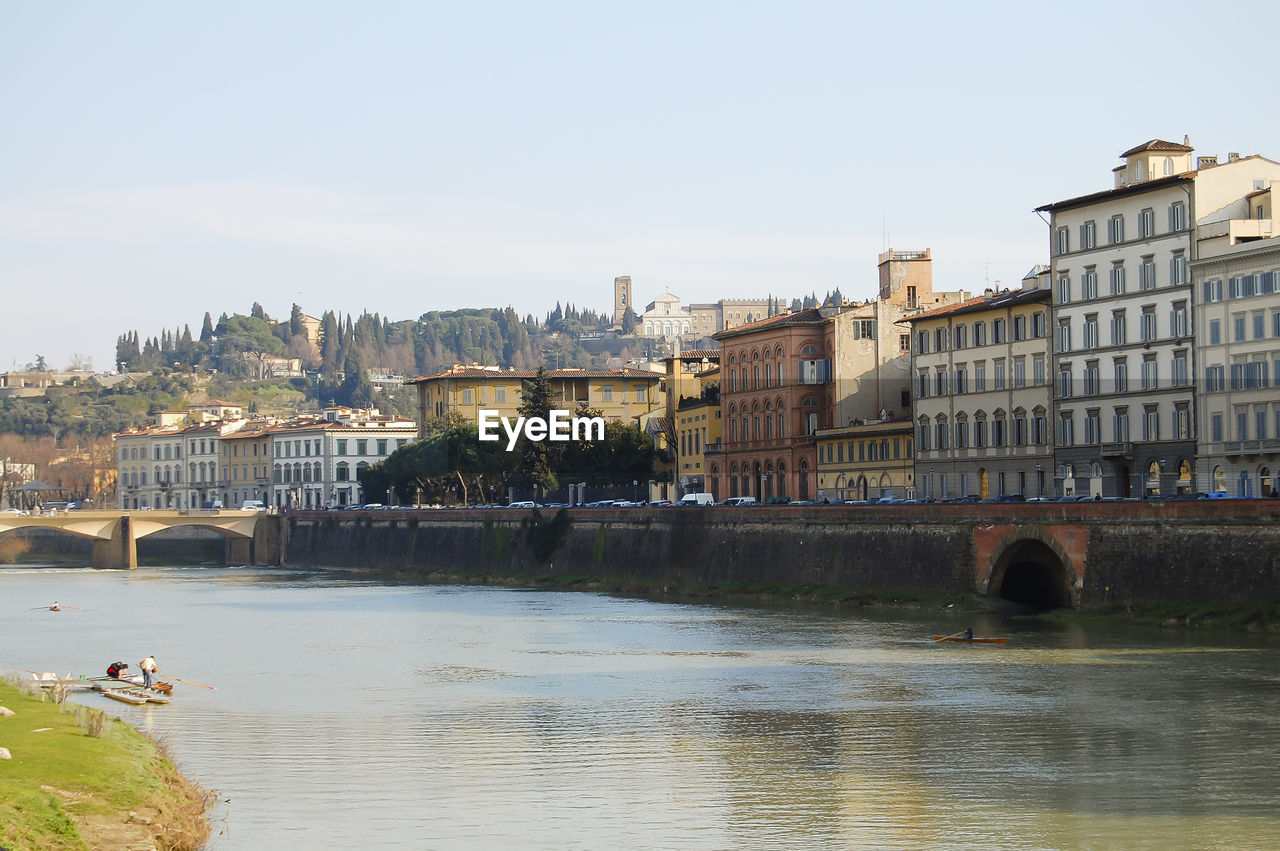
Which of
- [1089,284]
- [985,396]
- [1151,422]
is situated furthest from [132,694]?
[985,396]

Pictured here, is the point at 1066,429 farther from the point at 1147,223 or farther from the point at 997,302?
the point at 1147,223

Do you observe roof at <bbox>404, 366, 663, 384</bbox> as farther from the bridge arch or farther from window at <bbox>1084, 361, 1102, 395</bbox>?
the bridge arch

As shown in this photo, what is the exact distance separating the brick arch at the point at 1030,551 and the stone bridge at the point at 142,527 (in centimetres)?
7985

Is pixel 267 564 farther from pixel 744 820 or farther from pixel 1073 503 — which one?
pixel 744 820

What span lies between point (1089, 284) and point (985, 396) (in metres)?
9.19

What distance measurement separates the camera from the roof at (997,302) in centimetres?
7800

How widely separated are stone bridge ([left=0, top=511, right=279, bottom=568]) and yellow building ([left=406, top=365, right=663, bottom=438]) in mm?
18144

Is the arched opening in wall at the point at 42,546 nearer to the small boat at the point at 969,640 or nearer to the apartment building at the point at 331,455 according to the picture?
the apartment building at the point at 331,455

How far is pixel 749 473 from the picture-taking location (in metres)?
105

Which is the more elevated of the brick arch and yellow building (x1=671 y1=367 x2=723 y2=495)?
yellow building (x1=671 y1=367 x2=723 y2=495)

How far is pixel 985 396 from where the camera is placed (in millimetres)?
82438

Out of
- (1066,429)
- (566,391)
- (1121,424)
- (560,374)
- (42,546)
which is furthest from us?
(42,546)

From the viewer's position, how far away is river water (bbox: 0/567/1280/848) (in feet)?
91.4

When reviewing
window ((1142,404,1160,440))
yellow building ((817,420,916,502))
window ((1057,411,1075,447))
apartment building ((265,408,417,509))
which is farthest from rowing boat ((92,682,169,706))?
apartment building ((265,408,417,509))
